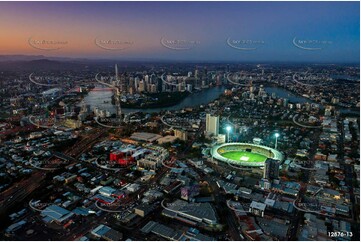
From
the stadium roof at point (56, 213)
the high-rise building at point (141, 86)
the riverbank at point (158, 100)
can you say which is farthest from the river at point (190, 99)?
the stadium roof at point (56, 213)

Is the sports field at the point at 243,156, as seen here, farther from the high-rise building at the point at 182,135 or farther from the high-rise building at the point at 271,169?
the high-rise building at the point at 182,135

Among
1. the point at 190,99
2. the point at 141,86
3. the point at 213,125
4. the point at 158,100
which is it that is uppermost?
the point at 141,86

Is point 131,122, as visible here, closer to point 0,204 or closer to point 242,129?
point 242,129

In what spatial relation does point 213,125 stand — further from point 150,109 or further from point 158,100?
point 158,100

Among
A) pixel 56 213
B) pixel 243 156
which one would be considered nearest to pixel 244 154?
pixel 243 156

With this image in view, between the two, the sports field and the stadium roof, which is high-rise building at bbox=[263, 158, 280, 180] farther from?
the stadium roof

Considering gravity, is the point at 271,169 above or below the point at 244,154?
above
